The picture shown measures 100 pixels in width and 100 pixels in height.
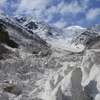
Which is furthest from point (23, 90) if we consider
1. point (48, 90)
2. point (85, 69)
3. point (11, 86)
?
point (85, 69)

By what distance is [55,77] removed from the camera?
24.7 ft

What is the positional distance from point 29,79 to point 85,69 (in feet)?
11.7

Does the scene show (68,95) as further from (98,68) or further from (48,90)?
(98,68)

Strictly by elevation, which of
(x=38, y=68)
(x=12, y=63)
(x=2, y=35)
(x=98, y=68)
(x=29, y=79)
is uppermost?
(x=2, y=35)

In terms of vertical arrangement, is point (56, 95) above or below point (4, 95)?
below

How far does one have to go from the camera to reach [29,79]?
30.4 ft

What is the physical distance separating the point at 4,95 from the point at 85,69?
415 centimetres

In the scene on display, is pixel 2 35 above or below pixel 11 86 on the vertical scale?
above

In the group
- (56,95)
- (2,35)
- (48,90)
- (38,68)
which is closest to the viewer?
(56,95)

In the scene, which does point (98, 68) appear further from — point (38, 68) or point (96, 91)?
point (38, 68)

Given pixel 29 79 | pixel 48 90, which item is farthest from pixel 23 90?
pixel 29 79

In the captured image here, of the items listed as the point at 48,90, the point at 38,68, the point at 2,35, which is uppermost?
the point at 2,35

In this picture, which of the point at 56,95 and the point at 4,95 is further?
the point at 4,95

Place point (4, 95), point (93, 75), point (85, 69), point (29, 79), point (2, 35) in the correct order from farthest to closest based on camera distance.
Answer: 1. point (2, 35)
2. point (29, 79)
3. point (85, 69)
4. point (93, 75)
5. point (4, 95)
